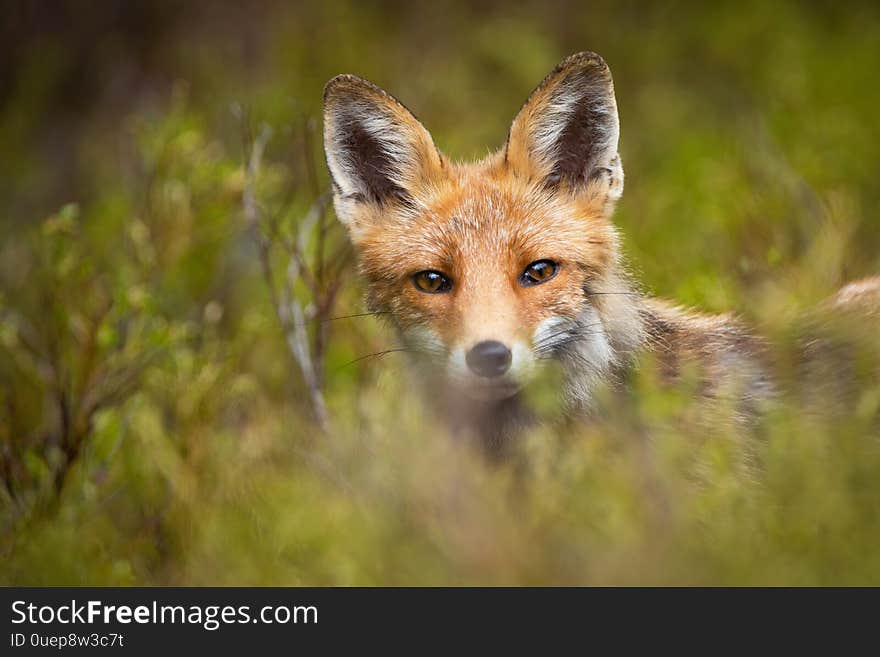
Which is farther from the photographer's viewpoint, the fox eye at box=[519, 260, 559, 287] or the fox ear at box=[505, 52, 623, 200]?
the fox ear at box=[505, 52, 623, 200]

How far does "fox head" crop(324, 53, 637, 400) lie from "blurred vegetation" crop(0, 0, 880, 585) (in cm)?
29

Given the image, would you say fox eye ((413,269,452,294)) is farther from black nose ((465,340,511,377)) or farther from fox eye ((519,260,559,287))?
black nose ((465,340,511,377))

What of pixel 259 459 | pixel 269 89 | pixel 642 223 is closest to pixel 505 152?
pixel 259 459

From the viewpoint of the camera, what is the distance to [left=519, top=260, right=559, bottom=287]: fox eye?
366 centimetres

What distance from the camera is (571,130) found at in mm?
4027

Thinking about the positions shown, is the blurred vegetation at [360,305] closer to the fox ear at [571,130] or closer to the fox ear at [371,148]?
the fox ear at [371,148]

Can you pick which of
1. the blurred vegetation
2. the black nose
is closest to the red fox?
the black nose

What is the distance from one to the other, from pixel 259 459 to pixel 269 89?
19.4 ft

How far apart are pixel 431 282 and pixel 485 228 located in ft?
1.01

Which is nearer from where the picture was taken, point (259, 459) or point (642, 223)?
point (259, 459)

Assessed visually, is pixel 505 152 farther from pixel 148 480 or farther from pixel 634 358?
pixel 148 480

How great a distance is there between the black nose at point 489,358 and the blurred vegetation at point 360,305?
0.90 ft

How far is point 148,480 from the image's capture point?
4766 millimetres

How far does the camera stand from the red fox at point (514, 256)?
11.5 feet
